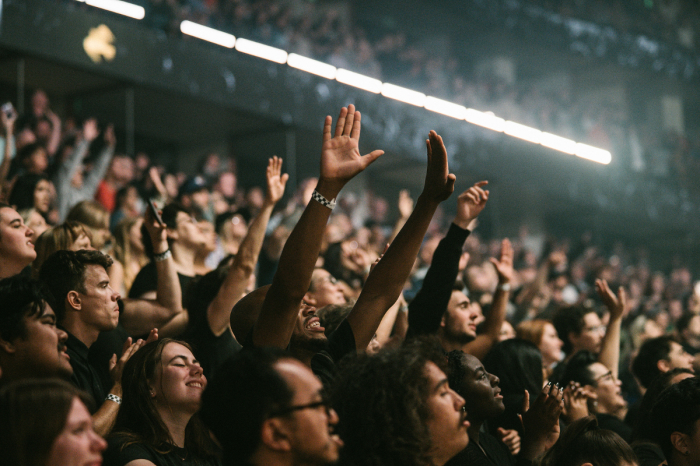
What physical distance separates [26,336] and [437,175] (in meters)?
1.21

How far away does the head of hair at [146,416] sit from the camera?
2.04 meters

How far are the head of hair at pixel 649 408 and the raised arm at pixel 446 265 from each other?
2.82 feet

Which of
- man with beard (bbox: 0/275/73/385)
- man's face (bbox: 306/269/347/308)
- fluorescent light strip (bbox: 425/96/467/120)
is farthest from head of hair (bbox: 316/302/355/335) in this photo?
fluorescent light strip (bbox: 425/96/467/120)

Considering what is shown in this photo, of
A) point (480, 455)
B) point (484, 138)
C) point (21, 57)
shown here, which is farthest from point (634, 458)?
point (484, 138)

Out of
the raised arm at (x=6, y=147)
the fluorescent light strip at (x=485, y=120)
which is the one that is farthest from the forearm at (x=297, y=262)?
the fluorescent light strip at (x=485, y=120)

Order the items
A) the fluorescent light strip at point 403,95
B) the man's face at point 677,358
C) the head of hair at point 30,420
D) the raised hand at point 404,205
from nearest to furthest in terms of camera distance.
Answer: the head of hair at point 30,420 → the man's face at point 677,358 → the raised hand at point 404,205 → the fluorescent light strip at point 403,95

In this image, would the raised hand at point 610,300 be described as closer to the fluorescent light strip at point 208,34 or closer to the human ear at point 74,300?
the human ear at point 74,300

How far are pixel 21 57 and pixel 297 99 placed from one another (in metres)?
2.92

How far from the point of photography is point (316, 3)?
11750mm

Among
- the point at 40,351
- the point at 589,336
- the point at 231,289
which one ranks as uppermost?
the point at 40,351

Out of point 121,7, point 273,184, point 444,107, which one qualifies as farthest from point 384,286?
point 444,107

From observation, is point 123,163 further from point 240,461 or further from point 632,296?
point 632,296

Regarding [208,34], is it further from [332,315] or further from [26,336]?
[26,336]

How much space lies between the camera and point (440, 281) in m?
2.75
